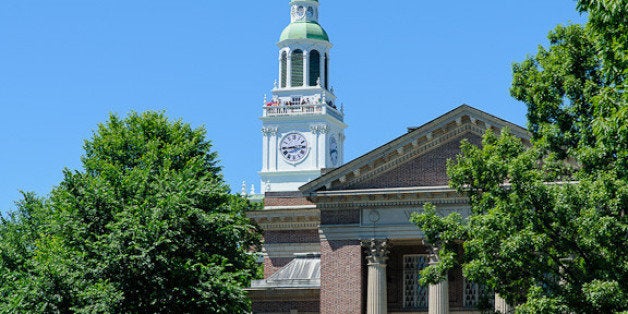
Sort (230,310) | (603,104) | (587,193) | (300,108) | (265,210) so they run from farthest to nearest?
(300,108)
(265,210)
(230,310)
(587,193)
(603,104)

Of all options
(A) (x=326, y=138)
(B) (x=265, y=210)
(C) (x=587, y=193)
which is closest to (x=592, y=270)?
(C) (x=587, y=193)

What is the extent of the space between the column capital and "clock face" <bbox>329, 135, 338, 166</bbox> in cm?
9878

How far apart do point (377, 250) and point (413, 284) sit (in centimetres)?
307

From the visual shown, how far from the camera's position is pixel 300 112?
535ft

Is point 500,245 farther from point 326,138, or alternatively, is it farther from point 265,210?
point 326,138

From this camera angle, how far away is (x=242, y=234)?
6359 cm

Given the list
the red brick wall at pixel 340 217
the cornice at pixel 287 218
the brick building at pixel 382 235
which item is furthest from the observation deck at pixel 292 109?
the red brick wall at pixel 340 217

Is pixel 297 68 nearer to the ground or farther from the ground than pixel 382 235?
farther from the ground

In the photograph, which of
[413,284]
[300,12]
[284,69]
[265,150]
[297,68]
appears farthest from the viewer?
[265,150]

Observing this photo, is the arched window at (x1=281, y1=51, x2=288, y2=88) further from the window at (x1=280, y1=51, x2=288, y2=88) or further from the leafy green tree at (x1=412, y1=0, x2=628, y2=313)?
the leafy green tree at (x1=412, y1=0, x2=628, y2=313)

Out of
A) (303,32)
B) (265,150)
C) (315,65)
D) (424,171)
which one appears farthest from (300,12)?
(424,171)

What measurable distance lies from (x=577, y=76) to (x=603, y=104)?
11149 mm

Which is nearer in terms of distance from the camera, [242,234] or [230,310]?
[230,310]

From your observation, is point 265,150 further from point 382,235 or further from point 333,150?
point 382,235
